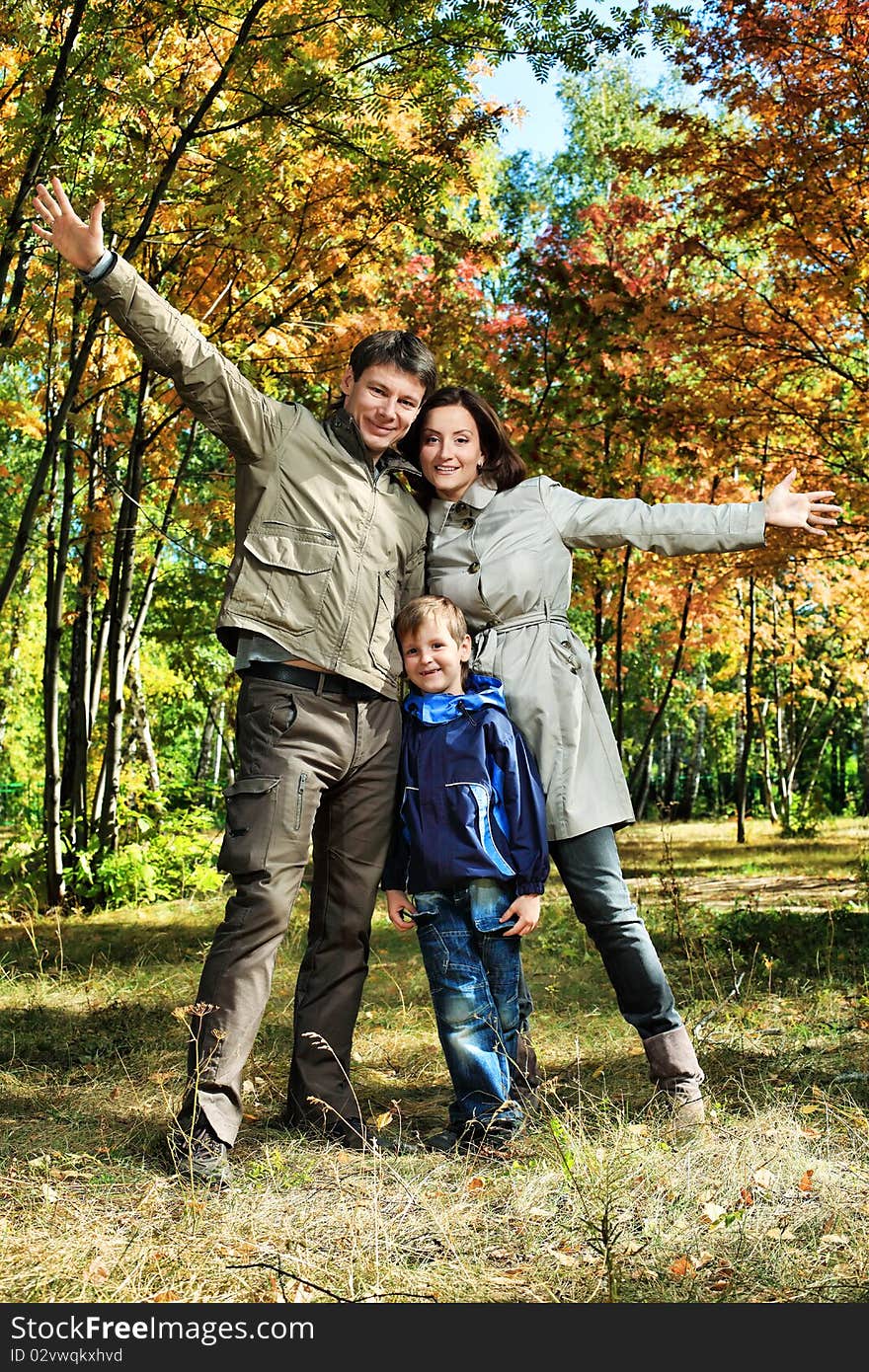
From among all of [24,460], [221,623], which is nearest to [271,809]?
[221,623]

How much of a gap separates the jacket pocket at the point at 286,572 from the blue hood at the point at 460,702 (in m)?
0.41

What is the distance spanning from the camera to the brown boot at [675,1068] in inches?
117

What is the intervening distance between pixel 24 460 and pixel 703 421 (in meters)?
11.2

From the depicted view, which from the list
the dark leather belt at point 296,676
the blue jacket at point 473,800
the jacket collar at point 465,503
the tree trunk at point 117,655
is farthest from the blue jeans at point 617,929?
the tree trunk at point 117,655

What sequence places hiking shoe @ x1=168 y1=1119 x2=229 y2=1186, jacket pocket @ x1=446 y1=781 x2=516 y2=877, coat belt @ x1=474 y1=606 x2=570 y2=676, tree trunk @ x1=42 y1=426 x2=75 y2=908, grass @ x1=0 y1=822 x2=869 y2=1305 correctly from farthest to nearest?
tree trunk @ x1=42 y1=426 x2=75 y2=908
coat belt @ x1=474 y1=606 x2=570 y2=676
jacket pocket @ x1=446 y1=781 x2=516 y2=877
hiking shoe @ x1=168 y1=1119 x2=229 y2=1186
grass @ x1=0 y1=822 x2=869 y2=1305

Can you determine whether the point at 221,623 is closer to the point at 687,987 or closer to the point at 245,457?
the point at 245,457

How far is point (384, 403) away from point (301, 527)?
43 centimetres

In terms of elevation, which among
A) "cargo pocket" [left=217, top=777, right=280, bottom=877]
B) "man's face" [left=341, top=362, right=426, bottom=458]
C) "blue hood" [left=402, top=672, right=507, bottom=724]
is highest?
"man's face" [left=341, top=362, right=426, bottom=458]

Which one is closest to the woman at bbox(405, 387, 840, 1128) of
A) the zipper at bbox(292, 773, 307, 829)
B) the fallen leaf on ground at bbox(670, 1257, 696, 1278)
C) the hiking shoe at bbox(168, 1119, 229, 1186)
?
the zipper at bbox(292, 773, 307, 829)

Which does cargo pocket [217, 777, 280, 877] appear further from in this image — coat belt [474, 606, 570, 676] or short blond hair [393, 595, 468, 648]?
coat belt [474, 606, 570, 676]

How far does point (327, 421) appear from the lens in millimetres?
3109

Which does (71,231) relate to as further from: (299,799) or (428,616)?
(299,799)

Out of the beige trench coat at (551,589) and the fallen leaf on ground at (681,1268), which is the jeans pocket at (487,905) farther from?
the fallen leaf on ground at (681,1268)

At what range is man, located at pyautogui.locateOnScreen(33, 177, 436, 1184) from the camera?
2.68 metres
